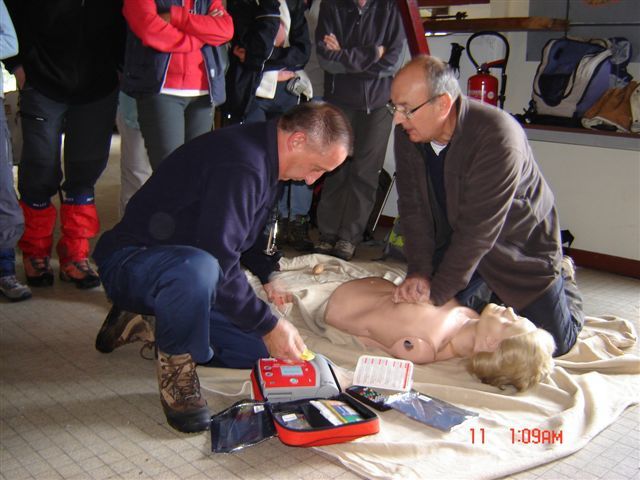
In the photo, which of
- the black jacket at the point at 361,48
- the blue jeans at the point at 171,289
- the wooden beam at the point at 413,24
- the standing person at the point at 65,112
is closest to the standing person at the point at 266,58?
the black jacket at the point at 361,48

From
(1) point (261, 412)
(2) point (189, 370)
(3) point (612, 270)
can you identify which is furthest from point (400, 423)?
(3) point (612, 270)

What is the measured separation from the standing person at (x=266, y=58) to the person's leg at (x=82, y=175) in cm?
66

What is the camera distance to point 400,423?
1.94 m

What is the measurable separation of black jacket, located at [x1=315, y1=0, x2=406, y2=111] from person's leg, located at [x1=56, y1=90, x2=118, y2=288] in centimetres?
119

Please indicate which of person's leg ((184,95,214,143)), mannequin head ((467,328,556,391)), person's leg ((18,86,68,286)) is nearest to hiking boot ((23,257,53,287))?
person's leg ((18,86,68,286))

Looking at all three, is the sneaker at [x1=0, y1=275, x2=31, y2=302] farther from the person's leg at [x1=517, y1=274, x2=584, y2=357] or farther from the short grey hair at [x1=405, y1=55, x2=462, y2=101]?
the person's leg at [x1=517, y1=274, x2=584, y2=357]

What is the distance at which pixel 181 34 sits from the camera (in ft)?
9.31

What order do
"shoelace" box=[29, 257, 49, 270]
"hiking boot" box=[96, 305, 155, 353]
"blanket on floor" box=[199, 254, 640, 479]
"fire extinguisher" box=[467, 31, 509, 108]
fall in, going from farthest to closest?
"fire extinguisher" box=[467, 31, 509, 108] < "shoelace" box=[29, 257, 49, 270] < "hiking boot" box=[96, 305, 155, 353] < "blanket on floor" box=[199, 254, 640, 479]

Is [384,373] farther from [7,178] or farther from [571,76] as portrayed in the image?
[571,76]

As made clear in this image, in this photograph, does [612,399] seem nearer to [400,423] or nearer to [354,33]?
[400,423]

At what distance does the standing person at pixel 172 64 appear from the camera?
2775mm

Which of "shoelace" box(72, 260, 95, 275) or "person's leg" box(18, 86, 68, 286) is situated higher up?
"person's leg" box(18, 86, 68, 286)

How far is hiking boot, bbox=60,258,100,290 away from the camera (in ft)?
9.78

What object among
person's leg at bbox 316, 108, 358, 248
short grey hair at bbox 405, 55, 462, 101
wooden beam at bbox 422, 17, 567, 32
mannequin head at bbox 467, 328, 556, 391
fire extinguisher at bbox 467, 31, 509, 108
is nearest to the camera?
mannequin head at bbox 467, 328, 556, 391
